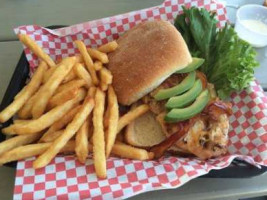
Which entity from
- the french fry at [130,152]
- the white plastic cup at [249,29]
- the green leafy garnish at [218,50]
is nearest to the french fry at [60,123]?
the french fry at [130,152]

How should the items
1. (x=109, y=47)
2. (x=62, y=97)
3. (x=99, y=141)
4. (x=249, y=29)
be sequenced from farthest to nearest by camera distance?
(x=249, y=29), (x=109, y=47), (x=62, y=97), (x=99, y=141)

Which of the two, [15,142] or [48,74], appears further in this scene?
[48,74]

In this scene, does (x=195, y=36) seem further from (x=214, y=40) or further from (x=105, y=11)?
(x=105, y=11)

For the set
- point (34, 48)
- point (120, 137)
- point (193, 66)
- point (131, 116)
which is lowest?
point (120, 137)

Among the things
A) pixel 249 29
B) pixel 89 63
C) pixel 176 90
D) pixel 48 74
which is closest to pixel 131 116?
pixel 176 90

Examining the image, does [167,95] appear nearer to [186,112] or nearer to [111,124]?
[186,112]

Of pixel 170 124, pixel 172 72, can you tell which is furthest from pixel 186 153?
pixel 172 72
